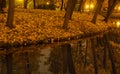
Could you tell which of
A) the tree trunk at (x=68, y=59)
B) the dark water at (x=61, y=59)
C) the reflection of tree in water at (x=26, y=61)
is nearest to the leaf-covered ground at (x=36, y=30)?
the dark water at (x=61, y=59)

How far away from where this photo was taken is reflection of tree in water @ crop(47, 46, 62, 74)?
15.8 m

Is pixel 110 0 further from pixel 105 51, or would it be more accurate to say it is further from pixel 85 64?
pixel 85 64

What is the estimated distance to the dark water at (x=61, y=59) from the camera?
1568cm

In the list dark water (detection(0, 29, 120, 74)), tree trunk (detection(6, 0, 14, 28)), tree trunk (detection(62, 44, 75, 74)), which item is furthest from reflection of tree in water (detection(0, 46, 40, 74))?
tree trunk (detection(6, 0, 14, 28))

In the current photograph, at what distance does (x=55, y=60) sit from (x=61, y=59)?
434 millimetres

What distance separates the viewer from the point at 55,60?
→ 18.3m

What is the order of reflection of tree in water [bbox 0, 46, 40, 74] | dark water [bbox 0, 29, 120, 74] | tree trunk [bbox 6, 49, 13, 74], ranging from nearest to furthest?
tree trunk [bbox 6, 49, 13, 74] < reflection of tree in water [bbox 0, 46, 40, 74] < dark water [bbox 0, 29, 120, 74]

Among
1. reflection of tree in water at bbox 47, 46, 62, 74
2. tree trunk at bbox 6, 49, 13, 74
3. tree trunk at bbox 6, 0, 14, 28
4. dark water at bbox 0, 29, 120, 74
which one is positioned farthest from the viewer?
tree trunk at bbox 6, 0, 14, 28

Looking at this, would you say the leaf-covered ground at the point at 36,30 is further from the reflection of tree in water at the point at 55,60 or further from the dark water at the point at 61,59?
the reflection of tree in water at the point at 55,60

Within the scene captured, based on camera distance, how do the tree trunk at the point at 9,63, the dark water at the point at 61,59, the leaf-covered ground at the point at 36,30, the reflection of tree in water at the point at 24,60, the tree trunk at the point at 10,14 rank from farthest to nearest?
the tree trunk at the point at 10,14 < the leaf-covered ground at the point at 36,30 < the dark water at the point at 61,59 < the reflection of tree in water at the point at 24,60 < the tree trunk at the point at 9,63

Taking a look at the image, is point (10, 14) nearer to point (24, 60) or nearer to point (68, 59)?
point (24, 60)

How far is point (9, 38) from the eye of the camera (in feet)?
74.4

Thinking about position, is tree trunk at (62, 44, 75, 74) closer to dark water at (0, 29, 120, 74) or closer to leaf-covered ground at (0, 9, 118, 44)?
dark water at (0, 29, 120, 74)

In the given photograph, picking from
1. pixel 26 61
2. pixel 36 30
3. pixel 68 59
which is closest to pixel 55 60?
pixel 68 59
